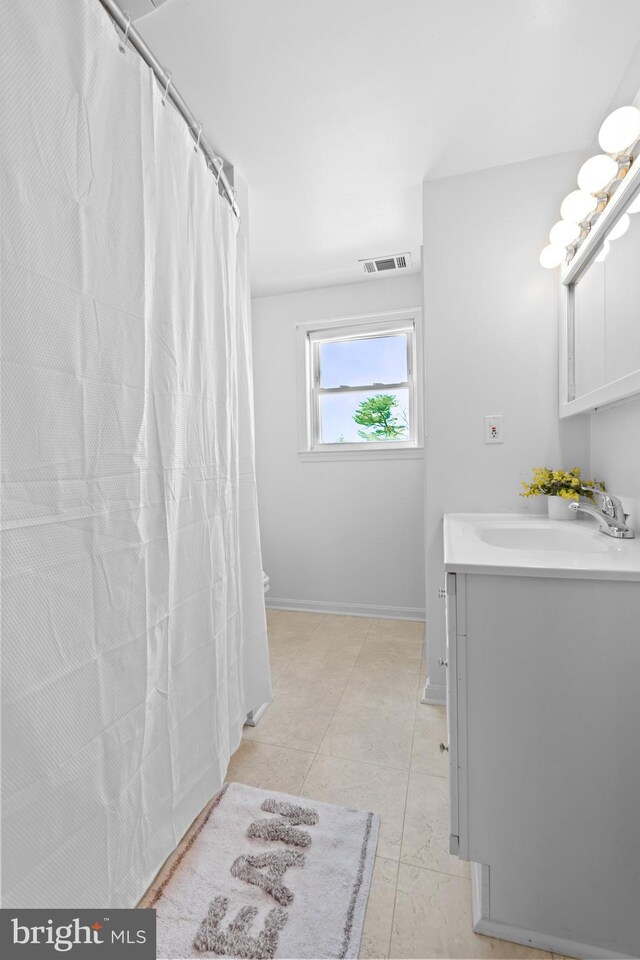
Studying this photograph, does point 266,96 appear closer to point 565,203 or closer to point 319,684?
point 565,203

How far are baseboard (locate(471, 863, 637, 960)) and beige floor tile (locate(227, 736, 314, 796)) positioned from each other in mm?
607

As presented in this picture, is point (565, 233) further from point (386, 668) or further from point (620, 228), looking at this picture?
point (386, 668)

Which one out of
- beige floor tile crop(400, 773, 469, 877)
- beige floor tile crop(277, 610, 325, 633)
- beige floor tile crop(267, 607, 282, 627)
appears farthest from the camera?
beige floor tile crop(267, 607, 282, 627)

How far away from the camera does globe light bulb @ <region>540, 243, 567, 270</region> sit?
1.68m

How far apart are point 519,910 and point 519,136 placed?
95.3 inches

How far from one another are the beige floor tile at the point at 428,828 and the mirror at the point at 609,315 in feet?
4.63

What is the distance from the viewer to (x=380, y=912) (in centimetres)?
104

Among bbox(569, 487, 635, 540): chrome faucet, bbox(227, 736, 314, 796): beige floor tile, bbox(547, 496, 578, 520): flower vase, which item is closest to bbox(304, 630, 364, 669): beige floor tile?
bbox(227, 736, 314, 796): beige floor tile

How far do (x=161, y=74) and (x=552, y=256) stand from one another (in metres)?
1.45

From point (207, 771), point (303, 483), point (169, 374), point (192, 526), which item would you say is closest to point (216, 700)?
point (207, 771)

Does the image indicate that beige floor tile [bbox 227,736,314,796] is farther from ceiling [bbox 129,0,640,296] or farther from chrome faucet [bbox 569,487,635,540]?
ceiling [bbox 129,0,640,296]

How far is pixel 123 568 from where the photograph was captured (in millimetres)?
970

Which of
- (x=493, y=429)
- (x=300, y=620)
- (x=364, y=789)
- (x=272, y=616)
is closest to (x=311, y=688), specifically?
(x=364, y=789)

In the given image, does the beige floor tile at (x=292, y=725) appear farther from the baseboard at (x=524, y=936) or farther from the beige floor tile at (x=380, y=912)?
the baseboard at (x=524, y=936)
